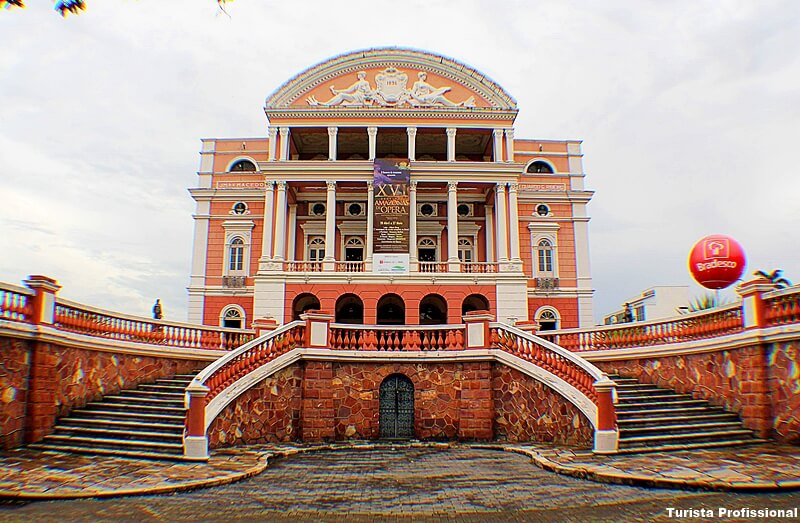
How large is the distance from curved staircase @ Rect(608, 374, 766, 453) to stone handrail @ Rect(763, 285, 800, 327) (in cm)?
215

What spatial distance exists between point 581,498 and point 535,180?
24.0 meters

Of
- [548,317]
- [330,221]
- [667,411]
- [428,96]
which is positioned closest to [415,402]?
[667,411]

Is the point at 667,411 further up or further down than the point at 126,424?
further up

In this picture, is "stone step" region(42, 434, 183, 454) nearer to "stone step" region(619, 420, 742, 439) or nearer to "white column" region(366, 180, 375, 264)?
"stone step" region(619, 420, 742, 439)

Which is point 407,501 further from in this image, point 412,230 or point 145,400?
point 412,230

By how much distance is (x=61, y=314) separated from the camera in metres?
12.1

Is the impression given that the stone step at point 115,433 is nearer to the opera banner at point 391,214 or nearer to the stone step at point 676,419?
the stone step at point 676,419

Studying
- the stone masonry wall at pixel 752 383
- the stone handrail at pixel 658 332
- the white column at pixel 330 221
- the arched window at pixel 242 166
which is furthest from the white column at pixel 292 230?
the stone masonry wall at pixel 752 383

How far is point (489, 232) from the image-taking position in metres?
29.1

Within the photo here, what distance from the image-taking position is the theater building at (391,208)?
2491cm

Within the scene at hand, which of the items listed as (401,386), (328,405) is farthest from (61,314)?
(401,386)

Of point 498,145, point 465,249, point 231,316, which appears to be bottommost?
point 231,316

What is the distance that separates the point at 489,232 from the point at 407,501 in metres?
22.7

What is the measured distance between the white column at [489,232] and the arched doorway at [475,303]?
2.77 m
